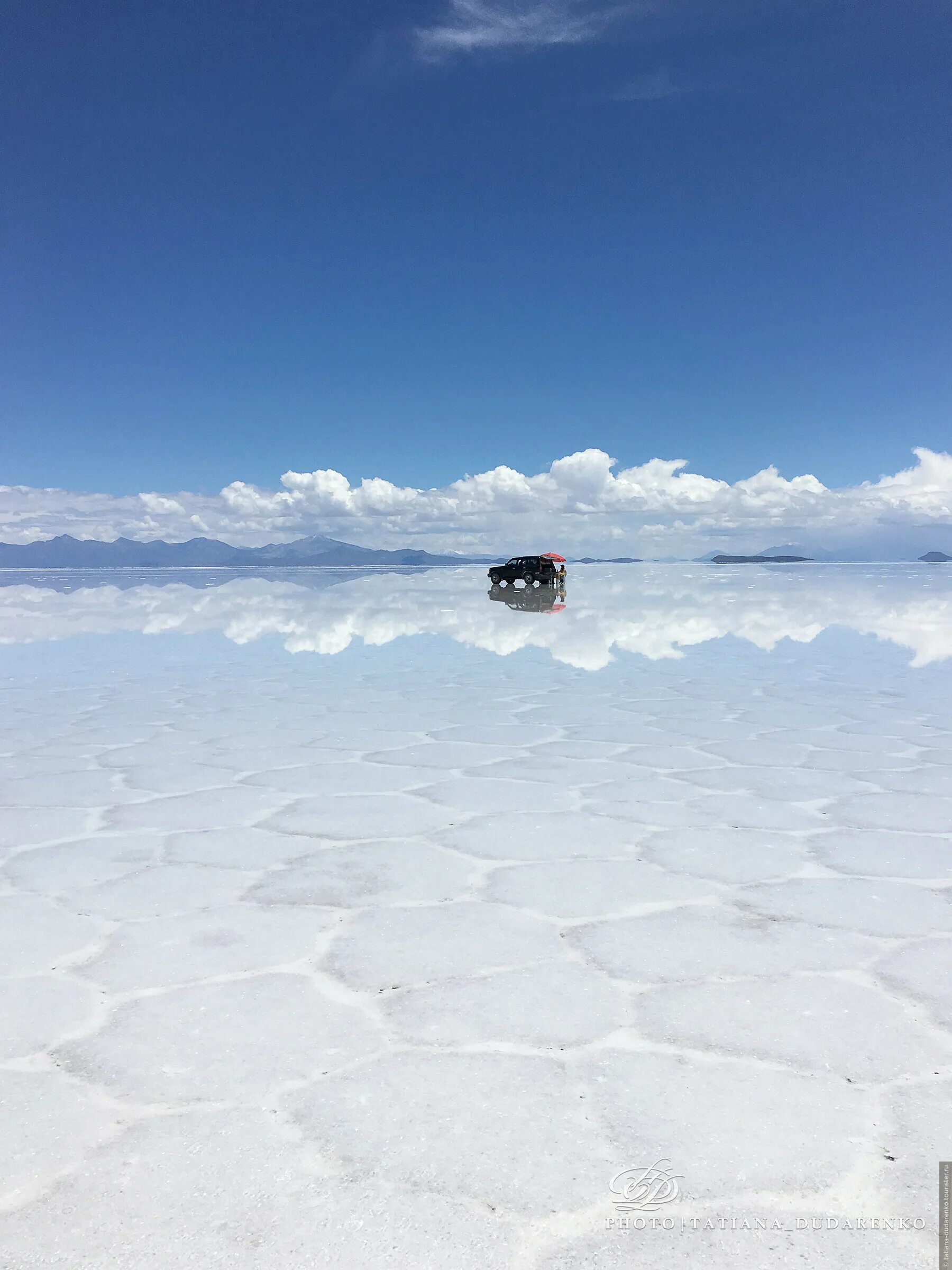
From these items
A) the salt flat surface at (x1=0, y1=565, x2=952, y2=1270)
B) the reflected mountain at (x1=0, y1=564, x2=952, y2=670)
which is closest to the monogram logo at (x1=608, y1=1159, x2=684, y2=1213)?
the salt flat surface at (x1=0, y1=565, x2=952, y2=1270)

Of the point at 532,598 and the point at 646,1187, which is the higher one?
the point at 532,598

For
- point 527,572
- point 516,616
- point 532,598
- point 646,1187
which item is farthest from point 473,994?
point 527,572

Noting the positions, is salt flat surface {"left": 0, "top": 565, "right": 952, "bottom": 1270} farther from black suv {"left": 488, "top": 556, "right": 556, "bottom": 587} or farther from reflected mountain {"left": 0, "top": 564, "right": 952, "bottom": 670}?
black suv {"left": 488, "top": 556, "right": 556, "bottom": 587}

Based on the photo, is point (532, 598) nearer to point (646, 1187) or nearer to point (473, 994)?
point (473, 994)

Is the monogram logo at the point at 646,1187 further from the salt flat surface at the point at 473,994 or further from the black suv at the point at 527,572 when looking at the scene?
the black suv at the point at 527,572

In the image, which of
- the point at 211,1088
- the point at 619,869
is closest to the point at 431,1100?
the point at 211,1088

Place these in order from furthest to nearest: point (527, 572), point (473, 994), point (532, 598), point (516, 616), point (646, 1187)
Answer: point (527, 572), point (532, 598), point (516, 616), point (473, 994), point (646, 1187)
